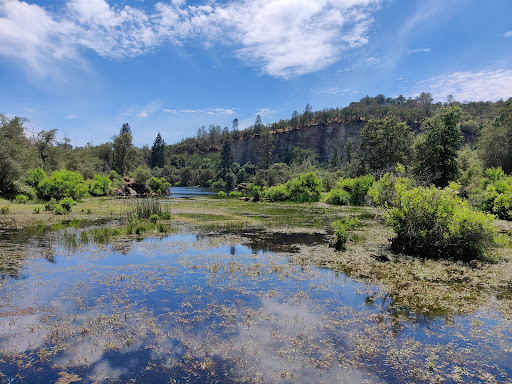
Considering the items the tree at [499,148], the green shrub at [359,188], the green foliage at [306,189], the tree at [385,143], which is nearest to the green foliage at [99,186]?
the green foliage at [306,189]

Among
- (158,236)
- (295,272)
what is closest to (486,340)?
(295,272)

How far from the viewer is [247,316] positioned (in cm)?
697

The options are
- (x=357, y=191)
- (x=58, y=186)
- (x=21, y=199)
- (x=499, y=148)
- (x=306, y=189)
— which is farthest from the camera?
(x=306, y=189)

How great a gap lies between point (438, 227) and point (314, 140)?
10843 centimetres

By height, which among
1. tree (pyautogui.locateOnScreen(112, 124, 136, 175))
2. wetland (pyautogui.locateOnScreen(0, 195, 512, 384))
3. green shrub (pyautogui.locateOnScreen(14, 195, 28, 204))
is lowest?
wetland (pyautogui.locateOnScreen(0, 195, 512, 384))

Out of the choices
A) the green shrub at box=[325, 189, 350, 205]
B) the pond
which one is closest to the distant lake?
the green shrub at box=[325, 189, 350, 205]

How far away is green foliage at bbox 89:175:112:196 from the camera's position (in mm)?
42312

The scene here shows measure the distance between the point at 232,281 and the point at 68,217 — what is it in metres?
17.0

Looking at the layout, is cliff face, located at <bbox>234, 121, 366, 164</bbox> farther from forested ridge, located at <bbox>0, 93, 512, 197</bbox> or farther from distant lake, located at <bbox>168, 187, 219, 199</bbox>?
distant lake, located at <bbox>168, 187, 219, 199</bbox>

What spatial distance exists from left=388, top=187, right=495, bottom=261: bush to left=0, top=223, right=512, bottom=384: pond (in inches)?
165

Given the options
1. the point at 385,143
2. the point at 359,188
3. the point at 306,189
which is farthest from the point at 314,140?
the point at 359,188

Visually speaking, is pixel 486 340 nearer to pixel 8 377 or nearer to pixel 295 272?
pixel 295 272

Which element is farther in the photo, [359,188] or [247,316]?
[359,188]

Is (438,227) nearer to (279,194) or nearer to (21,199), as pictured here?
(279,194)
